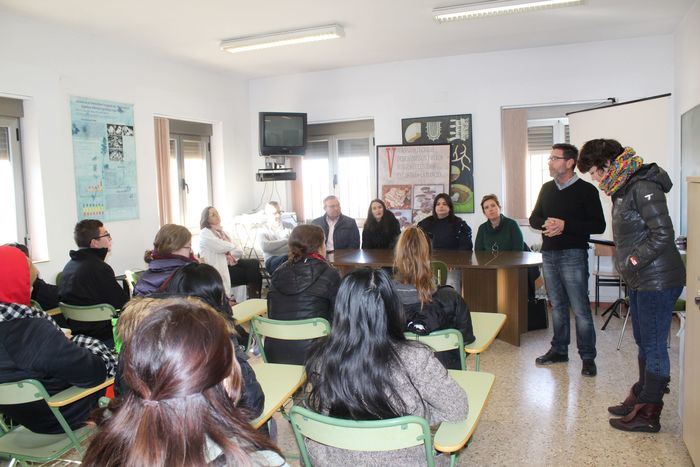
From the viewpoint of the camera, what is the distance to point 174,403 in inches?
36.6

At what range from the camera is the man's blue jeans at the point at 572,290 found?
12.3 ft

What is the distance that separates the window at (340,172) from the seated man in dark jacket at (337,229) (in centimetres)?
138

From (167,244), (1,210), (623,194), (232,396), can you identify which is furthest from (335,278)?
(1,210)

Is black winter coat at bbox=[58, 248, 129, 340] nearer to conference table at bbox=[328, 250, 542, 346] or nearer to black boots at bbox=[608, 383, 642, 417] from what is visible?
conference table at bbox=[328, 250, 542, 346]

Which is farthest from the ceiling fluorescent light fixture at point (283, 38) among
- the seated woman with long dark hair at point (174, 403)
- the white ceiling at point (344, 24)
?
the seated woman with long dark hair at point (174, 403)

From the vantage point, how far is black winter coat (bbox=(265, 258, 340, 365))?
9.73ft

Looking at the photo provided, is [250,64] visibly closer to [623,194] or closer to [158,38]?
[158,38]

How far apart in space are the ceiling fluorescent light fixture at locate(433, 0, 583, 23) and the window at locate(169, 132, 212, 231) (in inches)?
139

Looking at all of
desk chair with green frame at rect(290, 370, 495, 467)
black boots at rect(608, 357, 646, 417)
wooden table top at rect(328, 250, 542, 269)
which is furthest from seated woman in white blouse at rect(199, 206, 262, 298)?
desk chair with green frame at rect(290, 370, 495, 467)

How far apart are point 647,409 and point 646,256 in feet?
2.80

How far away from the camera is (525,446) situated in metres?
2.93

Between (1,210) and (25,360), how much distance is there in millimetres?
3174

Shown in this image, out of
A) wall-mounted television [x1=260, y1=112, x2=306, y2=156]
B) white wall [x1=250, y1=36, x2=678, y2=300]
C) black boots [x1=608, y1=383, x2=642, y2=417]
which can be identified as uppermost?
white wall [x1=250, y1=36, x2=678, y2=300]

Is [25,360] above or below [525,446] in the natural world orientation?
above
